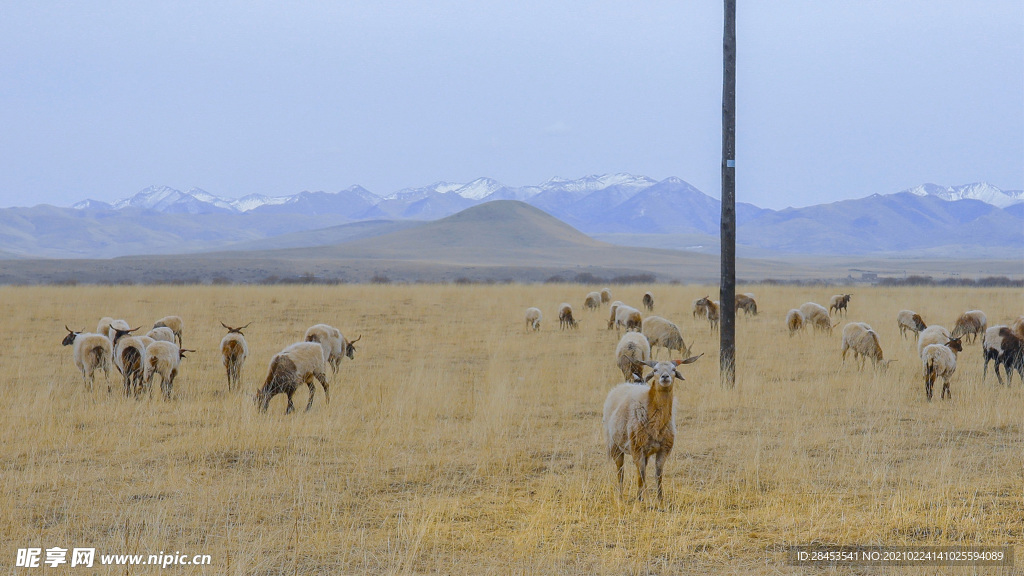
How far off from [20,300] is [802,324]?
26.6 m

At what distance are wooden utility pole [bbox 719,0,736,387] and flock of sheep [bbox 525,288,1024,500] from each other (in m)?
0.98

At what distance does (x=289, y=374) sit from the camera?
10.3m

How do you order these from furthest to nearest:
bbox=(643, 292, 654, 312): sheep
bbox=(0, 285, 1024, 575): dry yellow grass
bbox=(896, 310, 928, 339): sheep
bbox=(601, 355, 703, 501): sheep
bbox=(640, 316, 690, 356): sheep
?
bbox=(643, 292, 654, 312): sheep
bbox=(896, 310, 928, 339): sheep
bbox=(640, 316, 690, 356): sheep
bbox=(601, 355, 703, 501): sheep
bbox=(0, 285, 1024, 575): dry yellow grass

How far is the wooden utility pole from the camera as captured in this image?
1232 cm

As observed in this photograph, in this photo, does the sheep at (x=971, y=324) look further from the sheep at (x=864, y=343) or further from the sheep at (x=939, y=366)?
the sheep at (x=939, y=366)

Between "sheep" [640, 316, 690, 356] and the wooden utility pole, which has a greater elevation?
the wooden utility pole

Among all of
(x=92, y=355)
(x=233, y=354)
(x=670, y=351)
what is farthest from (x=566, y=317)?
(x=92, y=355)

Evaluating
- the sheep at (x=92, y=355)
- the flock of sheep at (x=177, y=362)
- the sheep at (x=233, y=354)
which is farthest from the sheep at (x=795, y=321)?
the sheep at (x=92, y=355)

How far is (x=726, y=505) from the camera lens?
652 centimetres

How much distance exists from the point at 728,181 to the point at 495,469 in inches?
271

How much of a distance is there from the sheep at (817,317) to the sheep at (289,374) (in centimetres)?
1416

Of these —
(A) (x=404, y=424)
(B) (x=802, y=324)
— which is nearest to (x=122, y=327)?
Result: (A) (x=404, y=424)

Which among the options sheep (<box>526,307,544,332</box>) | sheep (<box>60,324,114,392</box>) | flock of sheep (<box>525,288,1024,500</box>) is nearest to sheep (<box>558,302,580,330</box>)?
flock of sheep (<box>525,288,1024,500</box>)

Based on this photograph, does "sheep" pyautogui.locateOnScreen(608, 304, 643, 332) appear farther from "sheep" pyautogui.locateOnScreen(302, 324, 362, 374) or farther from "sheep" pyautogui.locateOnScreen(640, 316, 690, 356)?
"sheep" pyautogui.locateOnScreen(302, 324, 362, 374)
